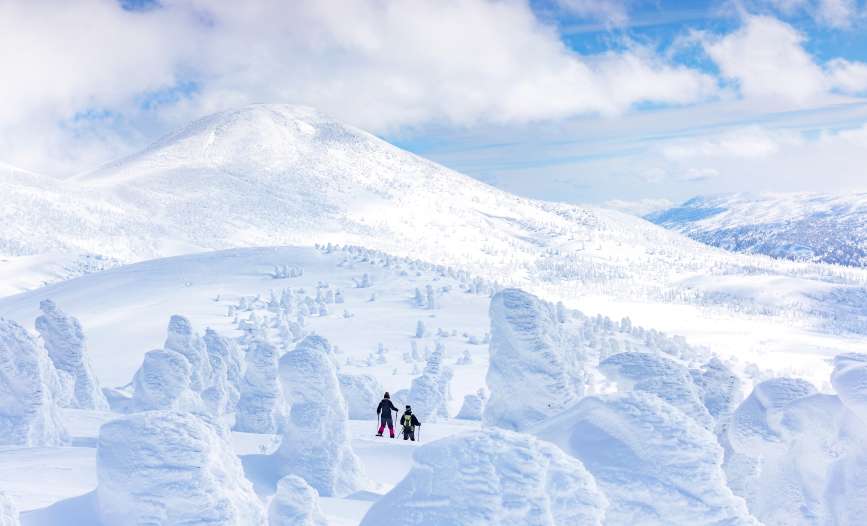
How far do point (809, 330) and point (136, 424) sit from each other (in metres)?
181

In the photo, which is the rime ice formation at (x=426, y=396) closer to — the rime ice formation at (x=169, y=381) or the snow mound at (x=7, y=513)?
the rime ice formation at (x=169, y=381)

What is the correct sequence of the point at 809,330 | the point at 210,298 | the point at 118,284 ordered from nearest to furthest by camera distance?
the point at 210,298, the point at 118,284, the point at 809,330

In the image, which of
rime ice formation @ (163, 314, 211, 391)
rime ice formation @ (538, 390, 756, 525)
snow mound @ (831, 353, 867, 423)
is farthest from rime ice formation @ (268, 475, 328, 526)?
rime ice formation @ (163, 314, 211, 391)

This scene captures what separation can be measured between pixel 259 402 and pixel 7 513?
18946mm

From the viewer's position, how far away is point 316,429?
67.3 ft

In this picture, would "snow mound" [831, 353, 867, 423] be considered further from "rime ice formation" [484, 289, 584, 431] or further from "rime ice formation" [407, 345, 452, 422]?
"rime ice formation" [407, 345, 452, 422]

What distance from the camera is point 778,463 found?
17.0 metres

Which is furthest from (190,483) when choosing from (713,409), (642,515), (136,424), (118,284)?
(118,284)

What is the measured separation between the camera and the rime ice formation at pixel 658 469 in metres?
11.0

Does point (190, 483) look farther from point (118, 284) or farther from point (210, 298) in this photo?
point (118, 284)

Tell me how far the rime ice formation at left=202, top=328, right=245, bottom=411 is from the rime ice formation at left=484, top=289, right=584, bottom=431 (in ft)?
Result: 59.4

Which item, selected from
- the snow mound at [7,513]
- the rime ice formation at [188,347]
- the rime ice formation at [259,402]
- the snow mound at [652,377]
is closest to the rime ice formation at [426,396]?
the rime ice formation at [188,347]

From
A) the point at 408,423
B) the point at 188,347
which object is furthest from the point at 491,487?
the point at 188,347

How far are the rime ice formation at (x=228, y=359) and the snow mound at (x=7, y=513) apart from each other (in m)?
27.9
